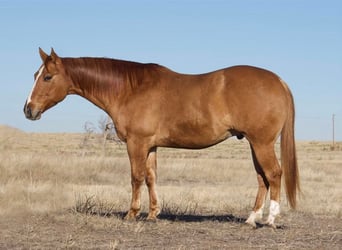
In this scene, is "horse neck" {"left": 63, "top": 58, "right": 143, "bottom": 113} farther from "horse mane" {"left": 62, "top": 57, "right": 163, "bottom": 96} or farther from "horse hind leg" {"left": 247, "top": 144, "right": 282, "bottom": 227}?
"horse hind leg" {"left": 247, "top": 144, "right": 282, "bottom": 227}

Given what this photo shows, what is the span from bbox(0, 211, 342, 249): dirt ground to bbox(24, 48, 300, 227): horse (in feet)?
1.67

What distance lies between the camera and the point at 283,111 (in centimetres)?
823

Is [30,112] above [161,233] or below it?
above

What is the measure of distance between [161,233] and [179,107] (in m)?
1.98

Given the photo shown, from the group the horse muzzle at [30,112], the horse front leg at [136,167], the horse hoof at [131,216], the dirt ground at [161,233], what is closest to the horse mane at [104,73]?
the horse muzzle at [30,112]

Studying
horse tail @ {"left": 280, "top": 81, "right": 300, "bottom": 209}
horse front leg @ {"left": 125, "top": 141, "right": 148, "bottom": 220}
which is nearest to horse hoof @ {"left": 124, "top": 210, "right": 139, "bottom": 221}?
horse front leg @ {"left": 125, "top": 141, "right": 148, "bottom": 220}

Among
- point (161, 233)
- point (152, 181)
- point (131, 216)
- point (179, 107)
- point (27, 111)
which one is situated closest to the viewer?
point (161, 233)

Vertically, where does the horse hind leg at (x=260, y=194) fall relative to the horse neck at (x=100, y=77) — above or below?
below

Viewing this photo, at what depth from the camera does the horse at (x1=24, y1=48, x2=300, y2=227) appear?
27.0 ft

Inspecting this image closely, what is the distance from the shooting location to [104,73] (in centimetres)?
942

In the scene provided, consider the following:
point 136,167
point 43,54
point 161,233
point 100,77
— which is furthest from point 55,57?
point 161,233

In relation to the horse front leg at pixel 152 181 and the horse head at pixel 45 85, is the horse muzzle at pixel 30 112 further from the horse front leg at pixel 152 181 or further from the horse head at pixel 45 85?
the horse front leg at pixel 152 181

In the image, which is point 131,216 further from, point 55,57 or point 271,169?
point 55,57

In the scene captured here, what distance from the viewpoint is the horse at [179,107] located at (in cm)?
823
